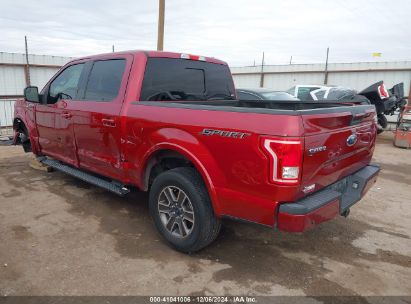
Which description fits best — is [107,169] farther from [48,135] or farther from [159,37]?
[159,37]

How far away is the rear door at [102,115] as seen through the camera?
385cm

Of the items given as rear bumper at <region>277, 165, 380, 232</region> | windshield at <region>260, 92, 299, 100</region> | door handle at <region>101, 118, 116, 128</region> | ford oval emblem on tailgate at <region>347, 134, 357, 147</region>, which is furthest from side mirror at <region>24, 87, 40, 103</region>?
windshield at <region>260, 92, 299, 100</region>

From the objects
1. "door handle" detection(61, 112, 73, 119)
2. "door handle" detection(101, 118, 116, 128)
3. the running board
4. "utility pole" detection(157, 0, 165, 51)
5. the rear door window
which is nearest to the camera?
"door handle" detection(101, 118, 116, 128)

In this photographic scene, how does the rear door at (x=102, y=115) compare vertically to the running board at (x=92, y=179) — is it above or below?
above

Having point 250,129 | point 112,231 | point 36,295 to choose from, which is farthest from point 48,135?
point 250,129

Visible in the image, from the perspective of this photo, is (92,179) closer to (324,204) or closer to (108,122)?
(108,122)

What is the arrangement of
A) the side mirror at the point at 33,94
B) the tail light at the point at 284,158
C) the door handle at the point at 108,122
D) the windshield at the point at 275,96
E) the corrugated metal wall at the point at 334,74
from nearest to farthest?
the tail light at the point at 284,158 → the door handle at the point at 108,122 → the side mirror at the point at 33,94 → the windshield at the point at 275,96 → the corrugated metal wall at the point at 334,74

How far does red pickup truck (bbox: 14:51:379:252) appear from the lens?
2584 millimetres

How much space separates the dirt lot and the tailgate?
2.86 feet

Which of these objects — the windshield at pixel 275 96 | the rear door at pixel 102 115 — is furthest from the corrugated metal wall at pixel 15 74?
the windshield at pixel 275 96

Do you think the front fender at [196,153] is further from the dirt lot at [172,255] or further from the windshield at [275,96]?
the windshield at [275,96]

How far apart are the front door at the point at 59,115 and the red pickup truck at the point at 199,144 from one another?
2 centimetres

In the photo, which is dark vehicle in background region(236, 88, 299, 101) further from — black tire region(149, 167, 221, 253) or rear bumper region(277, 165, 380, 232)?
black tire region(149, 167, 221, 253)

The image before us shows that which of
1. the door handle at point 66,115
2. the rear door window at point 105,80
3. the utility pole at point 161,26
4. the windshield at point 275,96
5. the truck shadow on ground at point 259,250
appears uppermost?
the utility pole at point 161,26
